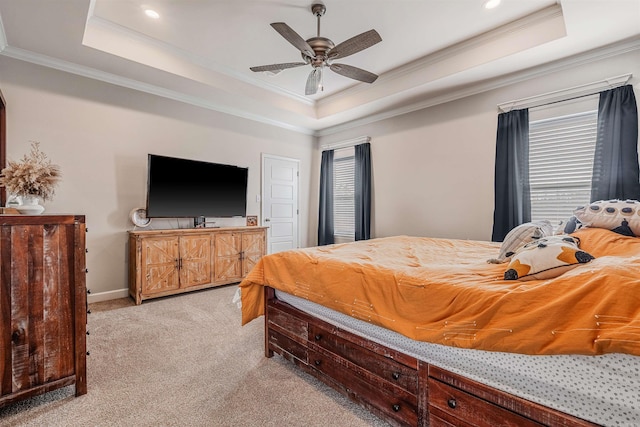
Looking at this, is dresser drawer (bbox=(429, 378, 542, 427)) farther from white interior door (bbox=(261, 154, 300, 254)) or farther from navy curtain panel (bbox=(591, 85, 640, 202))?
white interior door (bbox=(261, 154, 300, 254))

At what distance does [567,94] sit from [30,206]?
4.91 meters

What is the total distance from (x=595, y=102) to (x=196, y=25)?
14.2 ft

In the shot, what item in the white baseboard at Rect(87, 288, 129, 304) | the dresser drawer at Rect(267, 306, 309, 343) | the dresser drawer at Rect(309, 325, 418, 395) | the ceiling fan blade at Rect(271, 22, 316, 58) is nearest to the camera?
the dresser drawer at Rect(309, 325, 418, 395)

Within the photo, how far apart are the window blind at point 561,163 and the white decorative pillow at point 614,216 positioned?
5.18ft

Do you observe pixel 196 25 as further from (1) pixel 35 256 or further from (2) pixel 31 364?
(2) pixel 31 364

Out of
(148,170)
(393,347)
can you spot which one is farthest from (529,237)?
(148,170)

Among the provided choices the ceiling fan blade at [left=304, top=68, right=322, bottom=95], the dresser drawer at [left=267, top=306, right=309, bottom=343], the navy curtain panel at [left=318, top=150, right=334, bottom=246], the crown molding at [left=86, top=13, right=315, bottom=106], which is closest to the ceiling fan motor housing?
the ceiling fan blade at [left=304, top=68, right=322, bottom=95]

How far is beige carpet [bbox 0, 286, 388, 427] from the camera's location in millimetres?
1580

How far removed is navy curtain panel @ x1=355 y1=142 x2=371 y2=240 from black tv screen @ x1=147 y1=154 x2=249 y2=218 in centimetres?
195

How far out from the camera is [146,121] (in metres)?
3.93

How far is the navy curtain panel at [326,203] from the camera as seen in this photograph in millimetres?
5562

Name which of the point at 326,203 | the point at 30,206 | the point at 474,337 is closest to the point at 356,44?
the point at 474,337

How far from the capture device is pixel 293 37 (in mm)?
2408

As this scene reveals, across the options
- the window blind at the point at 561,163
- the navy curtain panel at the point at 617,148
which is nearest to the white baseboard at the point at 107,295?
the window blind at the point at 561,163
